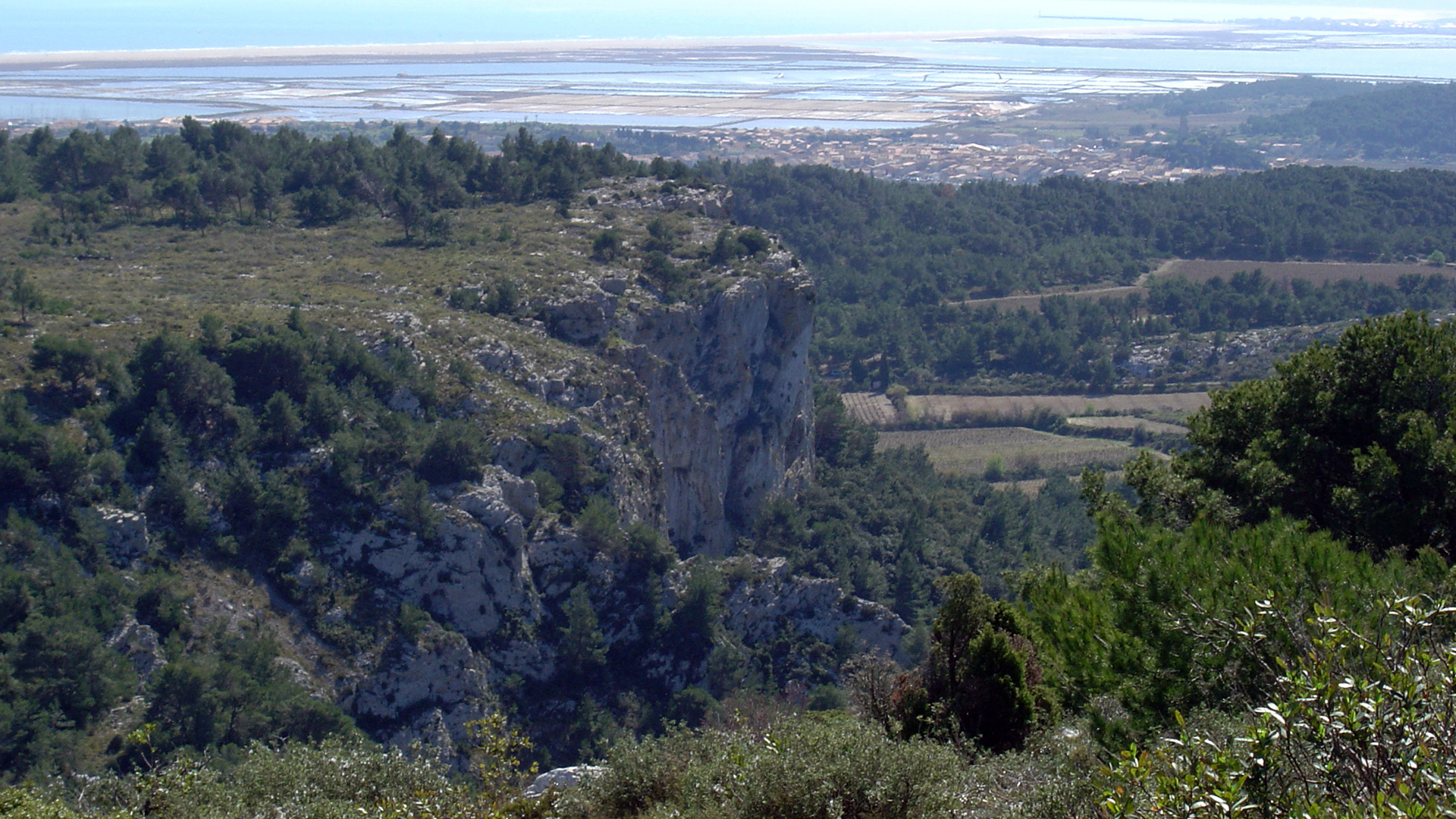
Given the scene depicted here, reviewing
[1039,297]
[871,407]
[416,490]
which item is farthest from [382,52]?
[416,490]

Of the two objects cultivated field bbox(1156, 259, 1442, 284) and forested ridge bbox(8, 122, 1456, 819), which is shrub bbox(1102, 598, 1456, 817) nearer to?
forested ridge bbox(8, 122, 1456, 819)

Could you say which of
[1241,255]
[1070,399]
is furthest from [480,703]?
[1241,255]

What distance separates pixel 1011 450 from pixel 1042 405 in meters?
7.28

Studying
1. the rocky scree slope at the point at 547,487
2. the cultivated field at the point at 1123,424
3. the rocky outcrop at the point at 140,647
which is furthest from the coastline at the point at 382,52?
the rocky outcrop at the point at 140,647

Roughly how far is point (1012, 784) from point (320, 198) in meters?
36.2

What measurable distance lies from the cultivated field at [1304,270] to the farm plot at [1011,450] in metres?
28.1

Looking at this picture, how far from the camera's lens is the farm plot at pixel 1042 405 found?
56562 mm

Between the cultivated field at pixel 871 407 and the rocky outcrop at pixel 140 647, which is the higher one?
the rocky outcrop at pixel 140 647

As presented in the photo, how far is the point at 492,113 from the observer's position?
102750 mm

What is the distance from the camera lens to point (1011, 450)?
51.8 meters

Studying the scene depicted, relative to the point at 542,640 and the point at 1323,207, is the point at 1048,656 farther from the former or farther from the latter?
the point at 1323,207

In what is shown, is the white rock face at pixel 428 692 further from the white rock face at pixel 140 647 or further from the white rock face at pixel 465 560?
the white rock face at pixel 140 647

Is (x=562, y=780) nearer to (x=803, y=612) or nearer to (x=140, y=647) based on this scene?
(x=140, y=647)

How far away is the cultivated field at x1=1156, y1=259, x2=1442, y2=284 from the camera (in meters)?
72.7
